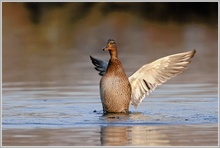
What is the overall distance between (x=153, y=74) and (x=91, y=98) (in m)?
1.52

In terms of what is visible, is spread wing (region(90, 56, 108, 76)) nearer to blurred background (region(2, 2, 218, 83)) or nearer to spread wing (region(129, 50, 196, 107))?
spread wing (region(129, 50, 196, 107))

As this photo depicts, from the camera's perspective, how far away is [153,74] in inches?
551

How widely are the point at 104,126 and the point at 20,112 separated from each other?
1.92m

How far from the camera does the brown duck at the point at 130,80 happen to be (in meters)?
13.5

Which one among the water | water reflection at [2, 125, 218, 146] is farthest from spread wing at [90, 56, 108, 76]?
water reflection at [2, 125, 218, 146]

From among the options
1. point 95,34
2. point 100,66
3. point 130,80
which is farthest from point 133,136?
point 95,34

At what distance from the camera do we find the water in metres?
11.0

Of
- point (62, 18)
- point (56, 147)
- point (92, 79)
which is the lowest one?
point (56, 147)

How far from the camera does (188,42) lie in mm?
26109

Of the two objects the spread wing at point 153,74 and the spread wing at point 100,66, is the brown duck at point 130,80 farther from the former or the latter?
the spread wing at point 100,66

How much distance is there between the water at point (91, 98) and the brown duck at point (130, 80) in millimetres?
205

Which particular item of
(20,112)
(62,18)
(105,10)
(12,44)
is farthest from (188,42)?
(20,112)

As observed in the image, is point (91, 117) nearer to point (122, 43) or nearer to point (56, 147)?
point (56, 147)

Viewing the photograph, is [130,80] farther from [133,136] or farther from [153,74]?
[133,136]
